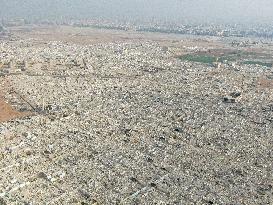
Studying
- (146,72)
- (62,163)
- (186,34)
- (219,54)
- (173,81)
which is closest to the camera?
(62,163)

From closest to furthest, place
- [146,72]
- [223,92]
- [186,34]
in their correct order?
[223,92], [146,72], [186,34]

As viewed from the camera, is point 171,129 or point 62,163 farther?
point 171,129

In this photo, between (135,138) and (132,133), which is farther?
(132,133)

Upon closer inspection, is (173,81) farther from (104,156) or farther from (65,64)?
(104,156)

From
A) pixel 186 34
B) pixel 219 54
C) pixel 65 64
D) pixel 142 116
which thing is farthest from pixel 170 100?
pixel 186 34

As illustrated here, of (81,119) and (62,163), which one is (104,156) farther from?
(81,119)

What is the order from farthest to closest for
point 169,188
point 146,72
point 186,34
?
point 186,34
point 146,72
point 169,188

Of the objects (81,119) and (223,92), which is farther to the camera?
(223,92)

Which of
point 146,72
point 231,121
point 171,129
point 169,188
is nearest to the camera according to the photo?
point 169,188

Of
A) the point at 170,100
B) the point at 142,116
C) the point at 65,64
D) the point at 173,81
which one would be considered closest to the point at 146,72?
the point at 173,81
